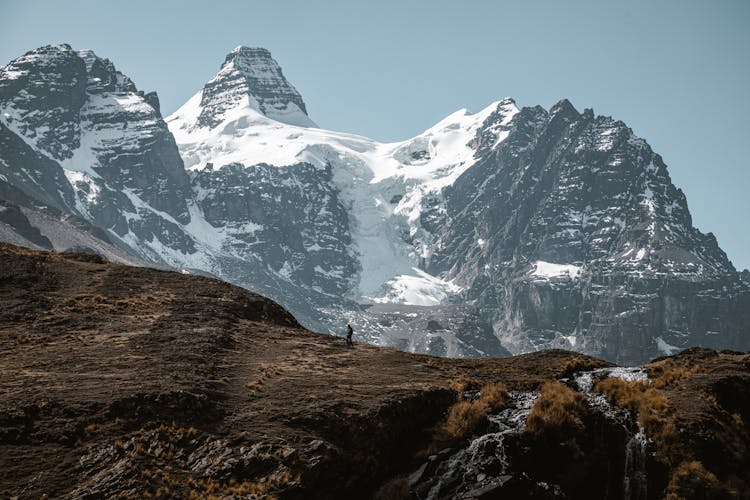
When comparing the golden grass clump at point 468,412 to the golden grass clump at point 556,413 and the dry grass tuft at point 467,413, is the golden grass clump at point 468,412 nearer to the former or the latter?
the dry grass tuft at point 467,413

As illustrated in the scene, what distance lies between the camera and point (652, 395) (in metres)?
40.0

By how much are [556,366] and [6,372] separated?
32.5 m

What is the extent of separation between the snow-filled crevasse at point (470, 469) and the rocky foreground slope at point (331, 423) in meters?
0.07

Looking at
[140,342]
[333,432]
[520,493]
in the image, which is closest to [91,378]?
[140,342]

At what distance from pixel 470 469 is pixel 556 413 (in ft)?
17.1

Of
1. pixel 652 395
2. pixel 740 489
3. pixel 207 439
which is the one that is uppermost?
pixel 652 395

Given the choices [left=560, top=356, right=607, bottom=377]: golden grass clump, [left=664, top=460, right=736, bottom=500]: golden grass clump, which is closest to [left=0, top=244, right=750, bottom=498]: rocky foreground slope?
[left=664, top=460, right=736, bottom=500]: golden grass clump

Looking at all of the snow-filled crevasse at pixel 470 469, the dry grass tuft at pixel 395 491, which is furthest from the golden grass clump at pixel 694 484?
the dry grass tuft at pixel 395 491

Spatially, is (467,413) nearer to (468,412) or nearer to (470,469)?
(468,412)

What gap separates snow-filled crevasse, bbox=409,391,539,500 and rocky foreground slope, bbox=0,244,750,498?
0.23ft

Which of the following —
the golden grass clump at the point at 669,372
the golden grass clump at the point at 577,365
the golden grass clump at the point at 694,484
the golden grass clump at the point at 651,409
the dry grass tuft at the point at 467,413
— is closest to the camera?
the golden grass clump at the point at 694,484

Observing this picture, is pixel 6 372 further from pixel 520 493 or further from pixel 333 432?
pixel 520 493

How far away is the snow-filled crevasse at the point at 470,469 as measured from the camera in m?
33.8

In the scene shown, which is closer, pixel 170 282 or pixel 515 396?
pixel 515 396
